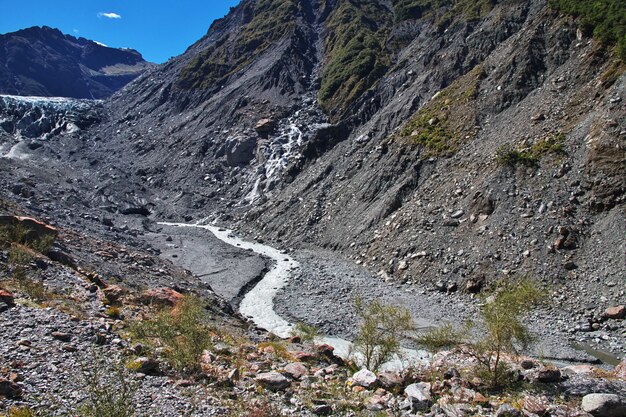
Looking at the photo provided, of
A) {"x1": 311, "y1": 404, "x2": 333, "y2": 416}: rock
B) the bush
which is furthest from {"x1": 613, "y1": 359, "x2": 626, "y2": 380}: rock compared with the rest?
the bush

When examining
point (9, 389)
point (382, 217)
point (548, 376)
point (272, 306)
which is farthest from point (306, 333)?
point (382, 217)

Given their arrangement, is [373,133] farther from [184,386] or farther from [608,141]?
[184,386]

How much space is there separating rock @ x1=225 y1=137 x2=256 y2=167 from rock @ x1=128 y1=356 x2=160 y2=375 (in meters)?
65.3

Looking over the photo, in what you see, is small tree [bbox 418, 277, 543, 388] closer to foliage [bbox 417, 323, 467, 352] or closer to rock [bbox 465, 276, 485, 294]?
foliage [bbox 417, 323, 467, 352]

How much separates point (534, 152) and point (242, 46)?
105m

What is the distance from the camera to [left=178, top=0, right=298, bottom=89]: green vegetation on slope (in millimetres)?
112438

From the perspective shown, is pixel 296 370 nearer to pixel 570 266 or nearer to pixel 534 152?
pixel 570 266

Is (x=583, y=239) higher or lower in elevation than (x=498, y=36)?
lower

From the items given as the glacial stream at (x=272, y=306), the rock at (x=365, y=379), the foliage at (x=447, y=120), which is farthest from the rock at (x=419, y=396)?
the foliage at (x=447, y=120)

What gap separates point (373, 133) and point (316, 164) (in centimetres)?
903

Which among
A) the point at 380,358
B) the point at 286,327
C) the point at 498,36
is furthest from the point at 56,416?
the point at 498,36

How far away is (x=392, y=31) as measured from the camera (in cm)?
9438

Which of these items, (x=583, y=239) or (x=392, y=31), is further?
(x=392, y=31)

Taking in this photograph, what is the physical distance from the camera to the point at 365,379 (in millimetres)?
12516
